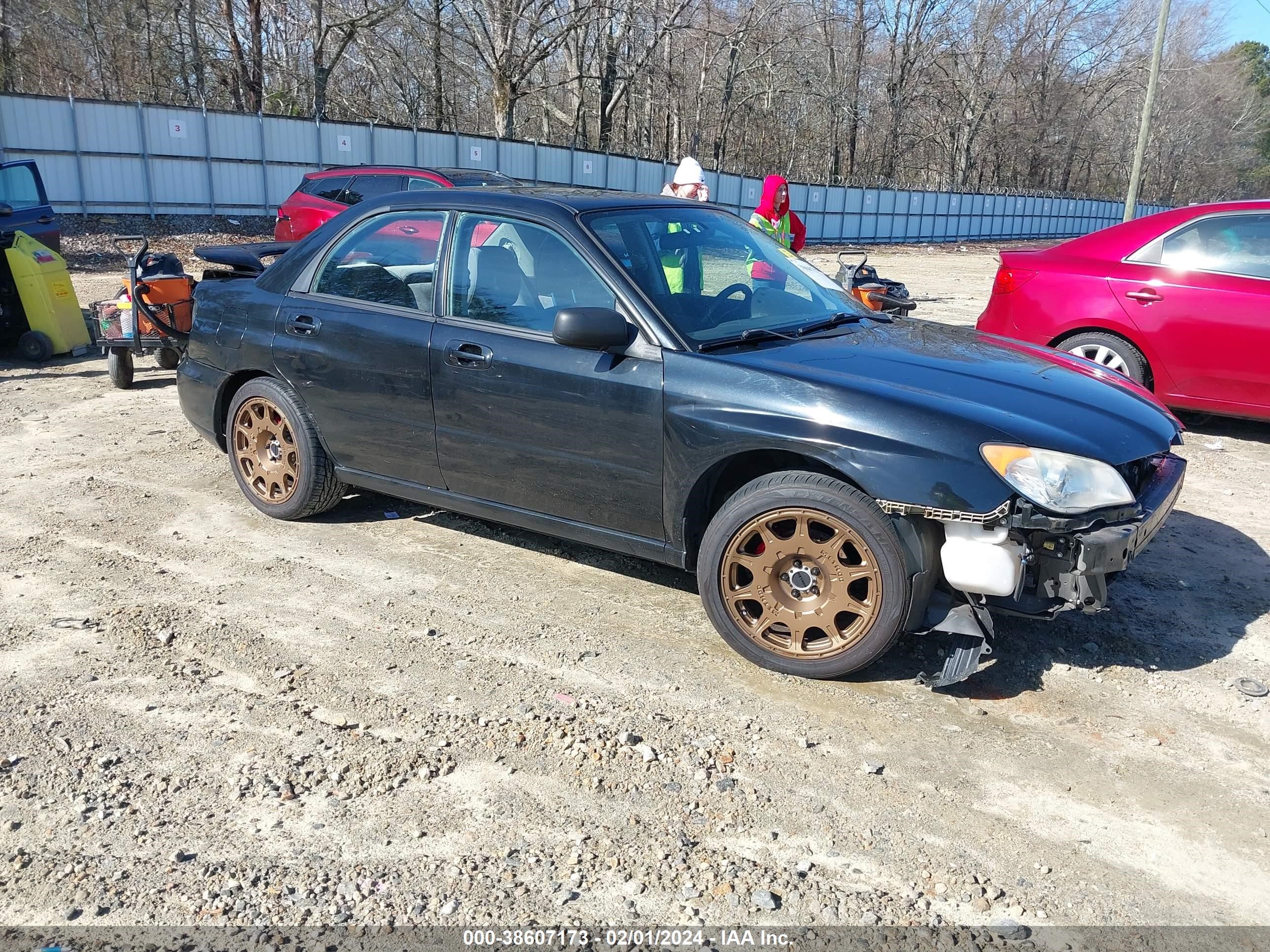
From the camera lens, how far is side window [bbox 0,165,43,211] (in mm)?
10922

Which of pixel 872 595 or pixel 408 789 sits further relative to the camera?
pixel 872 595

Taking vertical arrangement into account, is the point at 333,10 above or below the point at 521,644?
above

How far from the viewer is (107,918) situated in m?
2.58

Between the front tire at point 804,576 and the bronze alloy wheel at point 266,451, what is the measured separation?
8.02 ft

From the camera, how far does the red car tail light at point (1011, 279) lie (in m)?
7.84

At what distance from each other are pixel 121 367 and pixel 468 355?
5.10 metres

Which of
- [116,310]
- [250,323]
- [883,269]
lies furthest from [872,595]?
[883,269]

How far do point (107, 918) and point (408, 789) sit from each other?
2.80 feet

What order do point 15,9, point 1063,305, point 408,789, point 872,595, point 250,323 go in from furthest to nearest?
point 15,9
point 1063,305
point 250,323
point 872,595
point 408,789

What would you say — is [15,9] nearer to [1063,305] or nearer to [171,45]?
[171,45]

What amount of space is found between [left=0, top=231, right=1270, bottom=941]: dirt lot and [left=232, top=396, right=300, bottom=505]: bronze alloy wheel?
10.5 inches

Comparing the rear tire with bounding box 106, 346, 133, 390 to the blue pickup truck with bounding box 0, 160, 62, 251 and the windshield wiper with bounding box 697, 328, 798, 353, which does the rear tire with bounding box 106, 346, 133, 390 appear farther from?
the windshield wiper with bounding box 697, 328, 798, 353

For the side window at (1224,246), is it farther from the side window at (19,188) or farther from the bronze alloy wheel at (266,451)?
the side window at (19,188)

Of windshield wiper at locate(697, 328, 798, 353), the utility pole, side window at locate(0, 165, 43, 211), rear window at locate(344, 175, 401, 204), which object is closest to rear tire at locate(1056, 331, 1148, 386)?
windshield wiper at locate(697, 328, 798, 353)
